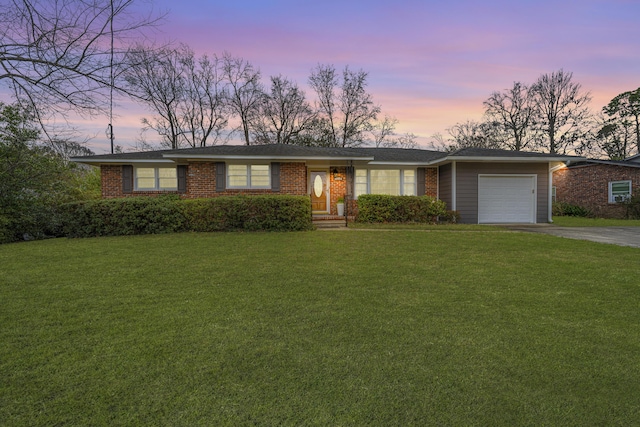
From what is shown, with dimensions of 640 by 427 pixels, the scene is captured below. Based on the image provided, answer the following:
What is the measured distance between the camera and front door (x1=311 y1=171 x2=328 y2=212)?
14.4 m

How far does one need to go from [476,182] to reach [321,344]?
1292 centimetres

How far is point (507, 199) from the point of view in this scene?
13.8 metres

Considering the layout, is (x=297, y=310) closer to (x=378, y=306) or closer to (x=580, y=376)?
(x=378, y=306)

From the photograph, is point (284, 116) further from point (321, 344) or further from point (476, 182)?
point (321, 344)

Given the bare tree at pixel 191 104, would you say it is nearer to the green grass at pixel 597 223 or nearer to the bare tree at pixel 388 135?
the bare tree at pixel 388 135

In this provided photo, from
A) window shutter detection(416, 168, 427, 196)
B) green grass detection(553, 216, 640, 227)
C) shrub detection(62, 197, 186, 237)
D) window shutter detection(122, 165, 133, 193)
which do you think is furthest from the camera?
window shutter detection(416, 168, 427, 196)

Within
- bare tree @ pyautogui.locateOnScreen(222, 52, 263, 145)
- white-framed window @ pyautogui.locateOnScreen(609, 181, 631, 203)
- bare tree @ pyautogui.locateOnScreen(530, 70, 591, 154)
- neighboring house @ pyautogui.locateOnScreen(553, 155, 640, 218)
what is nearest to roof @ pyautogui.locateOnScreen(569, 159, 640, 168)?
neighboring house @ pyautogui.locateOnScreen(553, 155, 640, 218)

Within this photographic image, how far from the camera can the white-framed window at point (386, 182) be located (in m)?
14.8

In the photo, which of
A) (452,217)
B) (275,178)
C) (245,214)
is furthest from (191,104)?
(452,217)

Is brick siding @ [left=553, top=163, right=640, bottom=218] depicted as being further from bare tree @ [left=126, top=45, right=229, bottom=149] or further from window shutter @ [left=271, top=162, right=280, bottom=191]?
bare tree @ [left=126, top=45, right=229, bottom=149]

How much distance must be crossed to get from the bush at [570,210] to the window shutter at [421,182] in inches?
390

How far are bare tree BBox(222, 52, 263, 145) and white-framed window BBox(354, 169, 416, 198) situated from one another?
50.9ft

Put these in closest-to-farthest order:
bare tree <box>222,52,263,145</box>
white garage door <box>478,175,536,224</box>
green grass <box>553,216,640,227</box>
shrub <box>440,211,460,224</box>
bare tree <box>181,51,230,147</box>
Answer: green grass <box>553,216,640,227</box> → shrub <box>440,211,460,224</box> → white garage door <box>478,175,536,224</box> → bare tree <box>181,51,230,147</box> → bare tree <box>222,52,263,145</box>

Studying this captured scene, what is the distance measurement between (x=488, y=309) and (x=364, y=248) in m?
3.79
